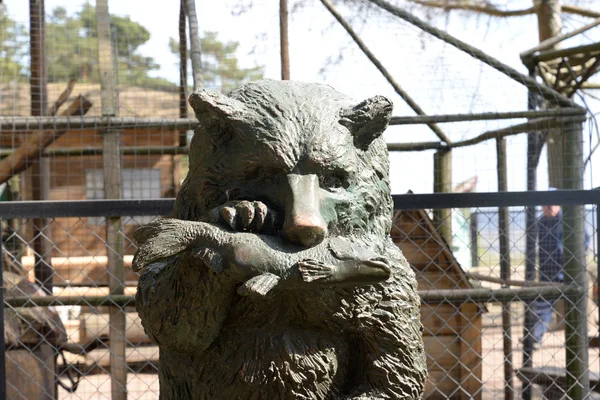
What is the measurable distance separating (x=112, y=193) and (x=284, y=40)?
141 cm


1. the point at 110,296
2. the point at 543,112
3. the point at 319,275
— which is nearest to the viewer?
the point at 319,275

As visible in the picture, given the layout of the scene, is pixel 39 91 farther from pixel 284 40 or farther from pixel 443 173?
pixel 443 173

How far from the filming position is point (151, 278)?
6.06 ft

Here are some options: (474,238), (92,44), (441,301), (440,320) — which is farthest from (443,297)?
(92,44)

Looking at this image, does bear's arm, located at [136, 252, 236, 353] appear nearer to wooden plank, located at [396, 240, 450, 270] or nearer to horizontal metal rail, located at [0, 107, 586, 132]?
horizontal metal rail, located at [0, 107, 586, 132]

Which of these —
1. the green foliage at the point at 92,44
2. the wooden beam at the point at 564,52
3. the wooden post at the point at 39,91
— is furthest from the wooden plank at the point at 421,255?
the wooden post at the point at 39,91

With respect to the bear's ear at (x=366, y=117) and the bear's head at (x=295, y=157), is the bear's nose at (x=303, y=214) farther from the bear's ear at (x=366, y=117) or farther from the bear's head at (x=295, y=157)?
the bear's ear at (x=366, y=117)

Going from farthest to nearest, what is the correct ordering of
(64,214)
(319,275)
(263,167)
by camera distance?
(64,214) < (263,167) < (319,275)

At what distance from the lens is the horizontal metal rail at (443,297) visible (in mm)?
Answer: 3648

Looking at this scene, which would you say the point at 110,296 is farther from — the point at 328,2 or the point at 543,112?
the point at 543,112

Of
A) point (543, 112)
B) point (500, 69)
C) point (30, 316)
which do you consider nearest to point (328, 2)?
point (500, 69)

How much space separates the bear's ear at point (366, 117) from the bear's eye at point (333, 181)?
0.43ft

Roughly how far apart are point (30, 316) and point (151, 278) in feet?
9.04

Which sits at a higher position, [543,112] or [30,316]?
[543,112]
